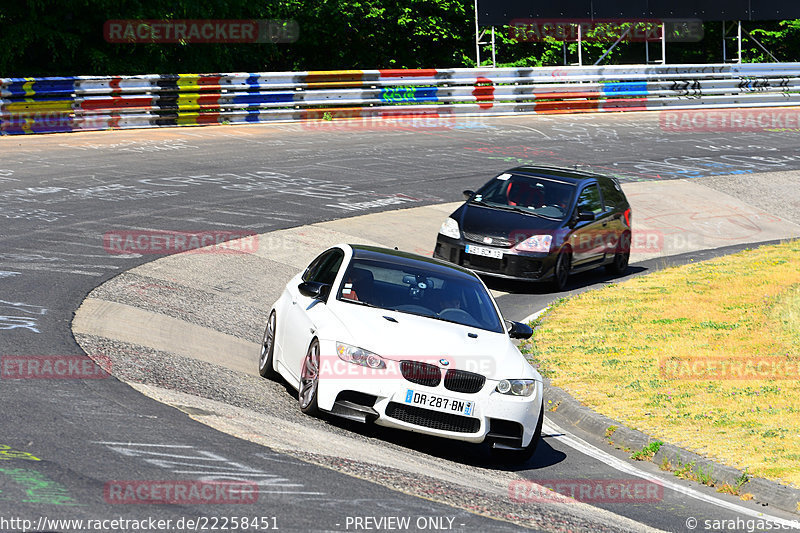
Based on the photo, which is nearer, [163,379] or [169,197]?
[163,379]

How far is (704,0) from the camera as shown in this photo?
39.5 m

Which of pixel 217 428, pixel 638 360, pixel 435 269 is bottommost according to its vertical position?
pixel 638 360

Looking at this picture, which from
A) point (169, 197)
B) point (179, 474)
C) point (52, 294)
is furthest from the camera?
point (169, 197)

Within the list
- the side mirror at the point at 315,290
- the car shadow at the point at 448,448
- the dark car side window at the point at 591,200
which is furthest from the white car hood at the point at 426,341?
the dark car side window at the point at 591,200

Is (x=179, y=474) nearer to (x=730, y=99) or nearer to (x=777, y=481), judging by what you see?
(x=777, y=481)

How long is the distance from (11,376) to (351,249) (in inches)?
134

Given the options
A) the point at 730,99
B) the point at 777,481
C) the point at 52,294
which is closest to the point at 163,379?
the point at 52,294

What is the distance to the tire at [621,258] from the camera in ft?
61.6

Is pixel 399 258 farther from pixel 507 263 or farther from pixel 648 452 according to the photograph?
pixel 507 263

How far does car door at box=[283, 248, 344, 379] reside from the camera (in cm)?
949

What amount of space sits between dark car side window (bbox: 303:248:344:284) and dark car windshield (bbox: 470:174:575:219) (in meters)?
6.98

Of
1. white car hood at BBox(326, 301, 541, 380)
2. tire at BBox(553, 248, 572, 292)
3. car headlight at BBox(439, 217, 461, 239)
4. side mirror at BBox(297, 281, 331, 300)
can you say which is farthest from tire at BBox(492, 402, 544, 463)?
tire at BBox(553, 248, 572, 292)

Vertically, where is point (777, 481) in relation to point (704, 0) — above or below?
below

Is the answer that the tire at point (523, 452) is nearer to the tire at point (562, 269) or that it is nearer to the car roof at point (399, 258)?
the car roof at point (399, 258)
